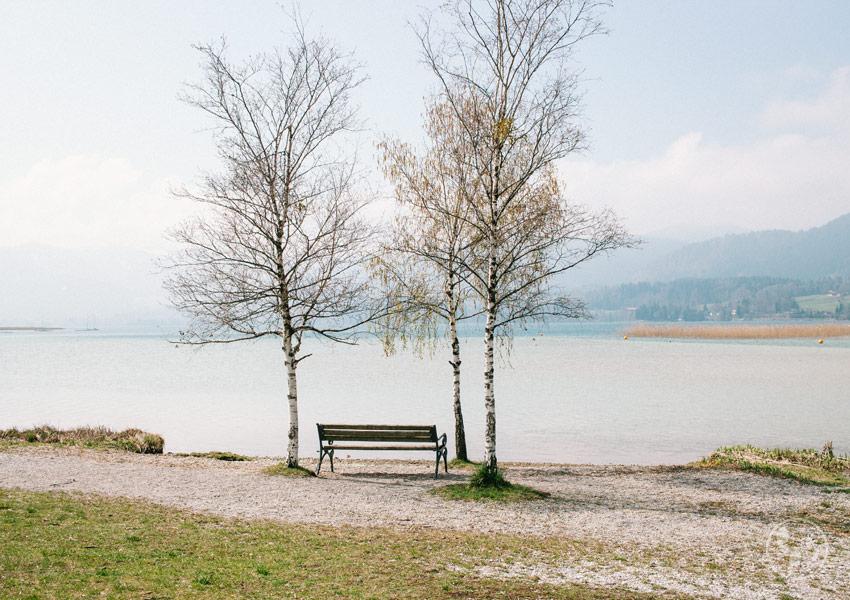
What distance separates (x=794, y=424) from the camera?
84.8ft

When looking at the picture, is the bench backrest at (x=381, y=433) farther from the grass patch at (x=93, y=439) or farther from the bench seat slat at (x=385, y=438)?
the grass patch at (x=93, y=439)

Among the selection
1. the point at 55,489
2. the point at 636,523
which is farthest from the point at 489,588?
the point at 55,489

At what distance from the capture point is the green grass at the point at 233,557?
20.8 ft

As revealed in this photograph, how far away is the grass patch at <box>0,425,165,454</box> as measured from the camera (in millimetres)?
17391

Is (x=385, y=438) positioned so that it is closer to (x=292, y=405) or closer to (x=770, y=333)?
(x=292, y=405)

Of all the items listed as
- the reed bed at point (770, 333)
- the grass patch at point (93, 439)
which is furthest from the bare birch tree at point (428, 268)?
the reed bed at point (770, 333)

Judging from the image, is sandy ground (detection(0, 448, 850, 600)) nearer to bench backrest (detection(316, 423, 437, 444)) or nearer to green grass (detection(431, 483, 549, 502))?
green grass (detection(431, 483, 549, 502))

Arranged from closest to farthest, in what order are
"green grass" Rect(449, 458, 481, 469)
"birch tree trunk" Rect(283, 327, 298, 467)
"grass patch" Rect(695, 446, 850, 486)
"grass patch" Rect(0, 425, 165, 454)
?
"grass patch" Rect(695, 446, 850, 486)
"birch tree trunk" Rect(283, 327, 298, 467)
"green grass" Rect(449, 458, 481, 469)
"grass patch" Rect(0, 425, 165, 454)

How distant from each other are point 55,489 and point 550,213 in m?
11.2

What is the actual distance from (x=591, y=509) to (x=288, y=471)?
7.09m

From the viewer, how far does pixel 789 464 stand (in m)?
15.6

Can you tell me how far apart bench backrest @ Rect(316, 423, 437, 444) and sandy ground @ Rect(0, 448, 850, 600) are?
93cm
